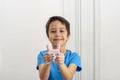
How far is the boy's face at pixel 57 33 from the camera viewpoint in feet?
3.10

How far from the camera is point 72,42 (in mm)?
1319

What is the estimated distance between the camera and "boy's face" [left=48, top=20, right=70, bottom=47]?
0.95 metres

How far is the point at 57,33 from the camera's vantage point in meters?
0.95
